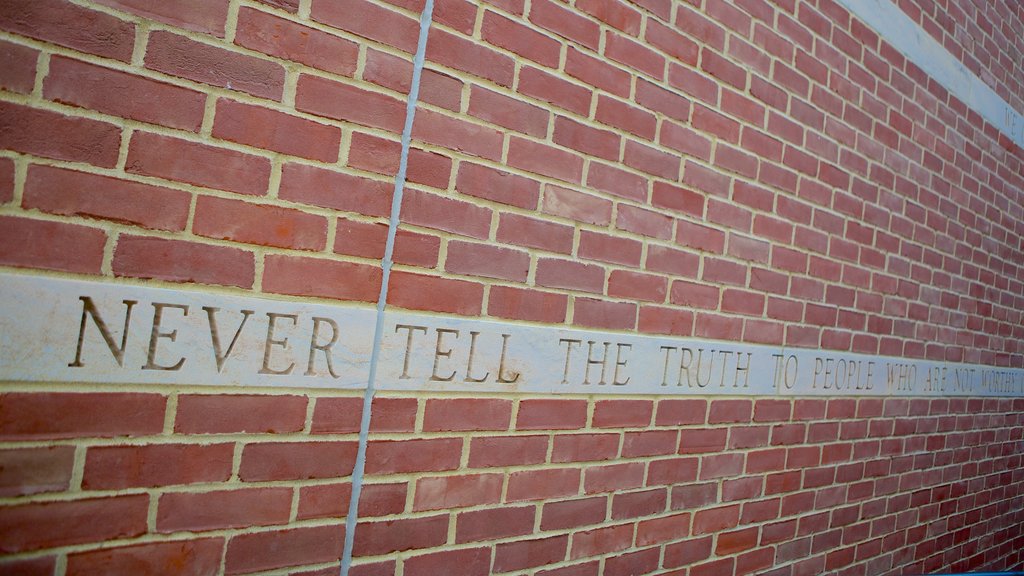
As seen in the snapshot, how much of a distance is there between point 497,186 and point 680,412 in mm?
982

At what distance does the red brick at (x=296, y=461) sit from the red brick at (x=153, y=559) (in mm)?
146

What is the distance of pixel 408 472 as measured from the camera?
141 centimetres

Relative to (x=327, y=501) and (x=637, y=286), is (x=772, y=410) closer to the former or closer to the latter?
(x=637, y=286)

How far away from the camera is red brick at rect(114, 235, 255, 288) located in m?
1.08

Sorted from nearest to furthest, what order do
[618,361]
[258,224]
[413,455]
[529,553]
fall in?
[258,224], [413,455], [529,553], [618,361]

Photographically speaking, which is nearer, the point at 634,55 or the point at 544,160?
the point at 544,160

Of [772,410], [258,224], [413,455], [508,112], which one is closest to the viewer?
[258,224]

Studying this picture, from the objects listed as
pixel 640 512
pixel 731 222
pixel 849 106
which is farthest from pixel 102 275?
pixel 849 106

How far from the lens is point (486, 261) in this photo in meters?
1.50

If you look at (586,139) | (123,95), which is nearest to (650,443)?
(586,139)

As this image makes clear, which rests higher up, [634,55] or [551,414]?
[634,55]

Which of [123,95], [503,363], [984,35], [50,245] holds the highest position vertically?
[984,35]

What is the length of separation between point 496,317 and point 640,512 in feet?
2.79

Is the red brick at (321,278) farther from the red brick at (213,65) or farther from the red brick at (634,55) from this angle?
the red brick at (634,55)
